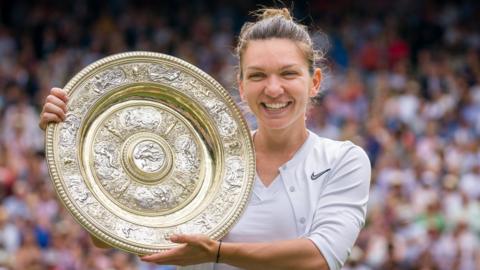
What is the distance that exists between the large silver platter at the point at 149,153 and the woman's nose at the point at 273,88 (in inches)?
7.7

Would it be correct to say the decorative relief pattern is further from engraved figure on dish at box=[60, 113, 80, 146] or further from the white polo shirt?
the white polo shirt

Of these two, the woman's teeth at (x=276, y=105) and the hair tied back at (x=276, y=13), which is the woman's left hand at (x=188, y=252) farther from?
the hair tied back at (x=276, y=13)

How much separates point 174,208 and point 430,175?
7.14 metres

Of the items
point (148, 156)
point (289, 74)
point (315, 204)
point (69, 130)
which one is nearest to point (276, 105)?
point (289, 74)

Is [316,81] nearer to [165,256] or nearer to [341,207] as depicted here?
[341,207]

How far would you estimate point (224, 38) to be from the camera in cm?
1494

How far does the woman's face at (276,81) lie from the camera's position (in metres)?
4.11

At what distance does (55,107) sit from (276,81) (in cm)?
72

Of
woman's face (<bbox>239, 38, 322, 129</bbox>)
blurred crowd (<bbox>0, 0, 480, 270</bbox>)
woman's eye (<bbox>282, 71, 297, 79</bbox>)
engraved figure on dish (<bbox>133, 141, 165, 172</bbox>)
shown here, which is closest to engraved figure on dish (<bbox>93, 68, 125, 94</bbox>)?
engraved figure on dish (<bbox>133, 141, 165, 172</bbox>)

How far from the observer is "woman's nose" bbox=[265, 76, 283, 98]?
4.07 meters

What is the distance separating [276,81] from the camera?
4094 millimetres

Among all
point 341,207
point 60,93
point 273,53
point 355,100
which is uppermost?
point 355,100

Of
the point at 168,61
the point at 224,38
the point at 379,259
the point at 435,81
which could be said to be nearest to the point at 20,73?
the point at 224,38

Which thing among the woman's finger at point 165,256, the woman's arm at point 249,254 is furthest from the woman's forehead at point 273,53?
the woman's finger at point 165,256
